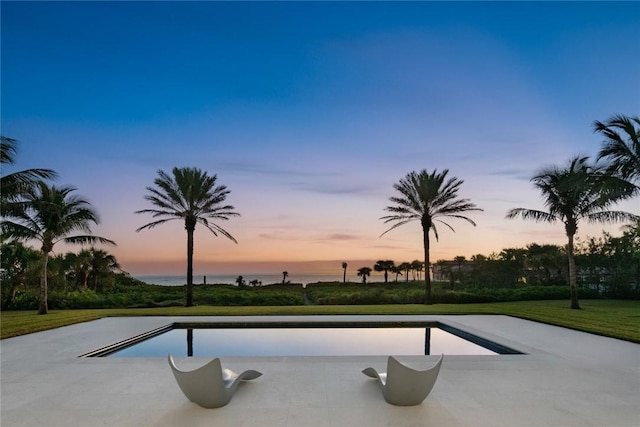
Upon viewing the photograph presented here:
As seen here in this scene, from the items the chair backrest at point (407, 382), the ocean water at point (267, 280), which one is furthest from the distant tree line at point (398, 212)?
the ocean water at point (267, 280)

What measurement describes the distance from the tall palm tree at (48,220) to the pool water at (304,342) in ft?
23.4

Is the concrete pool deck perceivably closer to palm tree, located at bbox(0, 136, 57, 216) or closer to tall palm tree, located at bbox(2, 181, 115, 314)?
palm tree, located at bbox(0, 136, 57, 216)

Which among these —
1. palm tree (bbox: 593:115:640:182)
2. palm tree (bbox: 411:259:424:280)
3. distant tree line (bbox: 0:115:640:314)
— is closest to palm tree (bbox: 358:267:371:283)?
palm tree (bbox: 411:259:424:280)

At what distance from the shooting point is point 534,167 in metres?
16.8

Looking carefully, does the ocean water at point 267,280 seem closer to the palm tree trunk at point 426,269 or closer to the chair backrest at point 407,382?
the palm tree trunk at point 426,269

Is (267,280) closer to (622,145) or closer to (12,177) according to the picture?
(12,177)

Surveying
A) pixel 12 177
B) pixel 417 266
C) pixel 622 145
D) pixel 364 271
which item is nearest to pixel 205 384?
pixel 12 177

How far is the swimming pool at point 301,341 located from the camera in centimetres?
895

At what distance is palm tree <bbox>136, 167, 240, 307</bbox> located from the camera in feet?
61.3

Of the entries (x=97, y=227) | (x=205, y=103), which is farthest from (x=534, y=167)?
(x=97, y=227)

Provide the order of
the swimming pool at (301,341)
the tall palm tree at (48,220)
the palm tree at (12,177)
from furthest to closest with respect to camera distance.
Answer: the tall palm tree at (48,220) < the palm tree at (12,177) < the swimming pool at (301,341)

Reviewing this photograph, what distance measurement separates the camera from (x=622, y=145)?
1154cm

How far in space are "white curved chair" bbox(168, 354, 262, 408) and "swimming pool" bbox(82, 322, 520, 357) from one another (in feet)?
13.8

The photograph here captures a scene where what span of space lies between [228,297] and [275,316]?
21.3 feet
